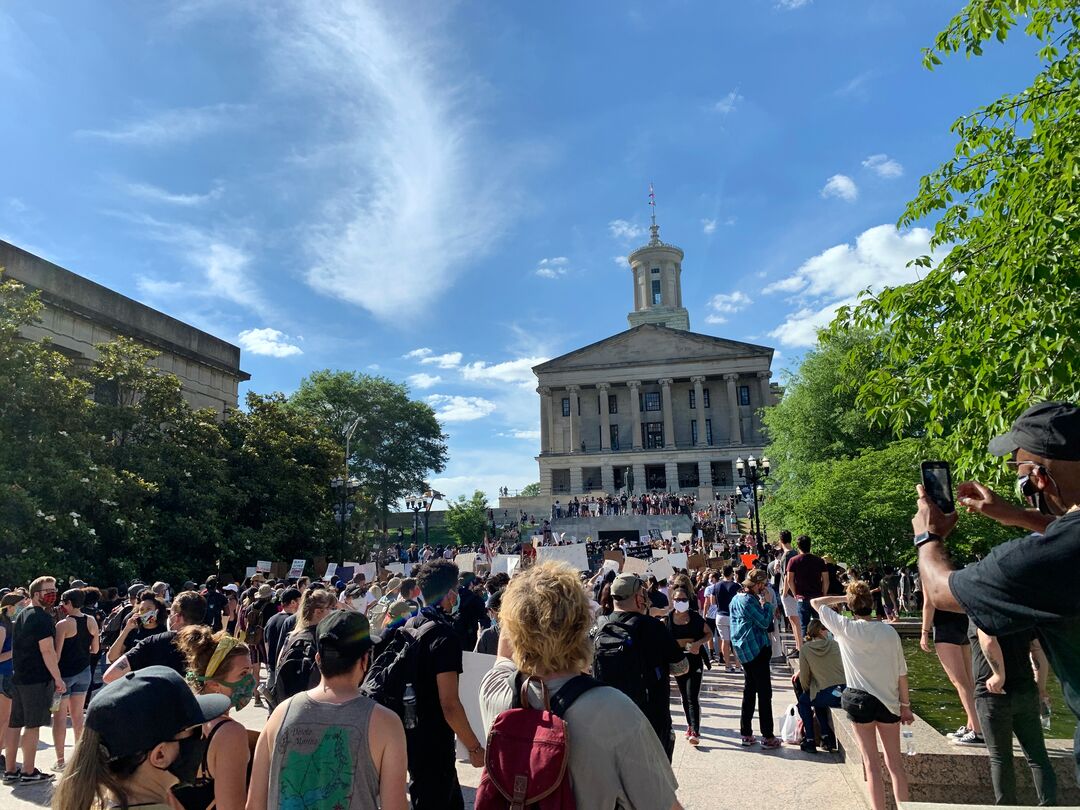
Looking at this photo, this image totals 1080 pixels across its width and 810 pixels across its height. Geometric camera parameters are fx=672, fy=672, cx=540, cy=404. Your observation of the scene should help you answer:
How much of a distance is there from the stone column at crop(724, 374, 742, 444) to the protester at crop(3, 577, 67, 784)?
67665 millimetres

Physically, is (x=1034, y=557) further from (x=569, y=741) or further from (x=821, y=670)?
(x=821, y=670)

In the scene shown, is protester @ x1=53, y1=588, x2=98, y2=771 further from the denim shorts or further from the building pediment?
the building pediment

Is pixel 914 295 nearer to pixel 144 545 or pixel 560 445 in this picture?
pixel 144 545

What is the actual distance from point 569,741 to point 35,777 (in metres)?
7.41

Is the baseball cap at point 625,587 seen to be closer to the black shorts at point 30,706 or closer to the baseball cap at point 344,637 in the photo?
the baseball cap at point 344,637

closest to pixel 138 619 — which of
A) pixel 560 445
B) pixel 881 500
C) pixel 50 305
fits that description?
pixel 881 500

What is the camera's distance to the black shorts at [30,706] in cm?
670

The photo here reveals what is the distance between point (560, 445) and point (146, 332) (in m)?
50.1

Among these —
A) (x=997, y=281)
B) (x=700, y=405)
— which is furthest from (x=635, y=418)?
(x=997, y=281)

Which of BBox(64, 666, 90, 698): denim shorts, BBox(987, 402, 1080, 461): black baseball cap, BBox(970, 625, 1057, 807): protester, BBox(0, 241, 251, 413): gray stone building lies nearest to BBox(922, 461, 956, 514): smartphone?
BBox(987, 402, 1080, 461): black baseball cap

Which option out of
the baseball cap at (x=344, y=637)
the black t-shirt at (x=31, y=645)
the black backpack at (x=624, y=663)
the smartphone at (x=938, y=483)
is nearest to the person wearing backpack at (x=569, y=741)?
the baseball cap at (x=344, y=637)

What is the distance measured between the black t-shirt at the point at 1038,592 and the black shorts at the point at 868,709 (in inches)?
118

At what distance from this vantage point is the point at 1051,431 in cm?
215

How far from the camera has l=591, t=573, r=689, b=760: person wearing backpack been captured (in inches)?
167
